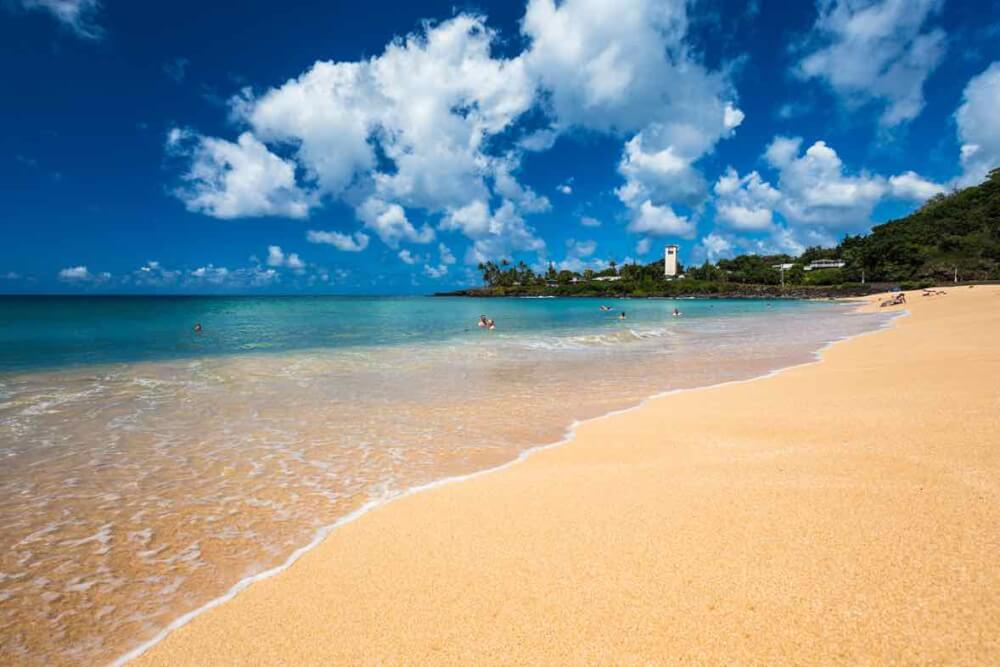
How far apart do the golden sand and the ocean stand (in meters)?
0.88

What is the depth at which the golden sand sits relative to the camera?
8.91 feet

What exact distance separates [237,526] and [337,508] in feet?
3.26

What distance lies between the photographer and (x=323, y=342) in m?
26.7

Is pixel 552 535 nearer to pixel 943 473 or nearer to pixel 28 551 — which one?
pixel 943 473

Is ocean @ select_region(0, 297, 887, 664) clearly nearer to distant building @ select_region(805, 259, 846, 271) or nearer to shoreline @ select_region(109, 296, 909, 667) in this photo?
shoreline @ select_region(109, 296, 909, 667)

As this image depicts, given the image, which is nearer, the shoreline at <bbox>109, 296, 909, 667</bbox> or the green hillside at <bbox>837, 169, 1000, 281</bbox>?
the shoreline at <bbox>109, 296, 909, 667</bbox>

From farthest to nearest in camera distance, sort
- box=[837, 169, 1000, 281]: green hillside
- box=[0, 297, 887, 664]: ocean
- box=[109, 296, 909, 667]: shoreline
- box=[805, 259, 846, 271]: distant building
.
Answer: box=[805, 259, 846, 271]: distant building, box=[837, 169, 1000, 281]: green hillside, box=[0, 297, 887, 664]: ocean, box=[109, 296, 909, 667]: shoreline

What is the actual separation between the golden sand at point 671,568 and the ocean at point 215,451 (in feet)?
2.90

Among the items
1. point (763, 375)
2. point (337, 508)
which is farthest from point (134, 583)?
point (763, 375)

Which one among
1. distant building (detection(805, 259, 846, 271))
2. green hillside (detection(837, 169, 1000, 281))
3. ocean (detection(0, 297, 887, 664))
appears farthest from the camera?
distant building (detection(805, 259, 846, 271))

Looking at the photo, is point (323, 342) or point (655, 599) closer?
point (655, 599)

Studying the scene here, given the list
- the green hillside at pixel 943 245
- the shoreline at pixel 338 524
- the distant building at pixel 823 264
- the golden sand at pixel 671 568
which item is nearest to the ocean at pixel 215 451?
the shoreline at pixel 338 524

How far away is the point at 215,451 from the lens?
7.69 meters

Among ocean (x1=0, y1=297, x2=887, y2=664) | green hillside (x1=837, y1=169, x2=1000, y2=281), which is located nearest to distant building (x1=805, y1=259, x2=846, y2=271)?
green hillside (x1=837, y1=169, x2=1000, y2=281)
